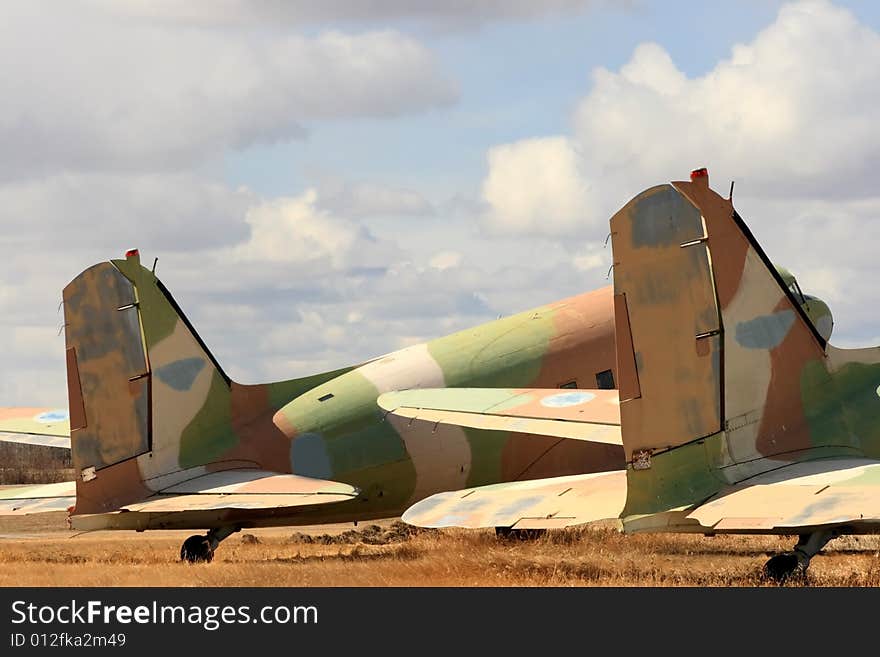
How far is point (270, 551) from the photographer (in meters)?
Result: 28.9

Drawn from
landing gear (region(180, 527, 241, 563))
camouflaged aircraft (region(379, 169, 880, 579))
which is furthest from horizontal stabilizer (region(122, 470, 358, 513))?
camouflaged aircraft (region(379, 169, 880, 579))

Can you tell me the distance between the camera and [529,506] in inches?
739

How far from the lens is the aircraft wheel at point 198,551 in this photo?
2562 cm

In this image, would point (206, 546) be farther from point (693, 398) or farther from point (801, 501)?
point (801, 501)

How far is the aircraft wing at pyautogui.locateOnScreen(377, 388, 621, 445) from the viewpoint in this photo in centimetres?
2355

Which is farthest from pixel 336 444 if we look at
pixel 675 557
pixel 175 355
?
pixel 675 557

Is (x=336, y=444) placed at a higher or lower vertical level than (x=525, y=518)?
higher

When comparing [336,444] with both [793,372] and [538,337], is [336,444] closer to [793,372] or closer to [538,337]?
[538,337]

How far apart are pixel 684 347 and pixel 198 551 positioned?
1133 centimetres

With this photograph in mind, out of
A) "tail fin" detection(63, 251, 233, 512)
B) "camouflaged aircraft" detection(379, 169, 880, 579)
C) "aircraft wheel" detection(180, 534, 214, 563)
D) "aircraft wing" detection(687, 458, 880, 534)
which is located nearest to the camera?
"aircraft wing" detection(687, 458, 880, 534)

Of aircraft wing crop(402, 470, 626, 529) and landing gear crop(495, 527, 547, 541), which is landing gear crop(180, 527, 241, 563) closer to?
landing gear crop(495, 527, 547, 541)

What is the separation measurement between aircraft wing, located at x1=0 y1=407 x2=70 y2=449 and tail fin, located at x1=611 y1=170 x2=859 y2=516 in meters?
14.1

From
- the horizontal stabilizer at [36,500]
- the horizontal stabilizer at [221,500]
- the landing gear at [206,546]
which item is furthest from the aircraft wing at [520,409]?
the horizontal stabilizer at [36,500]

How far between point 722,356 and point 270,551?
44.0 feet
